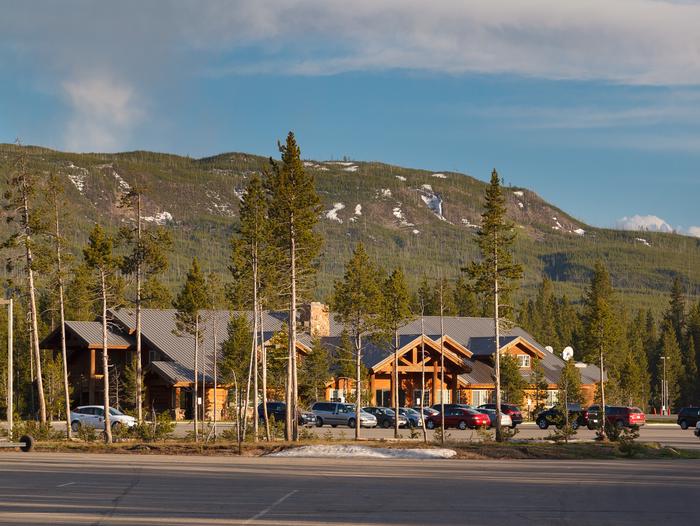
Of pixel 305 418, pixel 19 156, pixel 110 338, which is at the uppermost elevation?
pixel 19 156

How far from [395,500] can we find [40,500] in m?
7.04

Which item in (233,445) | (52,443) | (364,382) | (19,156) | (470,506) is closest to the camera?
(470,506)

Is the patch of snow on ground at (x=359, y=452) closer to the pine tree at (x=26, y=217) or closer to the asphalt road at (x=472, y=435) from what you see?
the asphalt road at (x=472, y=435)

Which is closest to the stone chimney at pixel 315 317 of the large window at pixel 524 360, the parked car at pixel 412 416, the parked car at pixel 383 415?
the parked car at pixel 383 415

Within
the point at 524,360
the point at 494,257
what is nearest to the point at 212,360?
the point at 524,360

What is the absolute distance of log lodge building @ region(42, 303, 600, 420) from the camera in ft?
241

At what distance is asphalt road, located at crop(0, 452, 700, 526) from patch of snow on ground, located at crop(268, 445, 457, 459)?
6.73 feet

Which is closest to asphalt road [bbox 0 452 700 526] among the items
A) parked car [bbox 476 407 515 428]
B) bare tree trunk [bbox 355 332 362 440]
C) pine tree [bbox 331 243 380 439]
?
bare tree trunk [bbox 355 332 362 440]

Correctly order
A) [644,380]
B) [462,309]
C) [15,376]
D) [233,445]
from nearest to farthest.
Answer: [233,445] → [15,376] → [644,380] → [462,309]

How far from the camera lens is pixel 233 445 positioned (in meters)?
37.8

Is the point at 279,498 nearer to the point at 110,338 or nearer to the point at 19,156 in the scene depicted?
the point at 19,156

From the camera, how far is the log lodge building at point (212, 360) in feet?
241

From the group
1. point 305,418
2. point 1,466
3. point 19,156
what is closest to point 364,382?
point 305,418

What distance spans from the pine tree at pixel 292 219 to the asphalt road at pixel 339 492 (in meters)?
12.1
